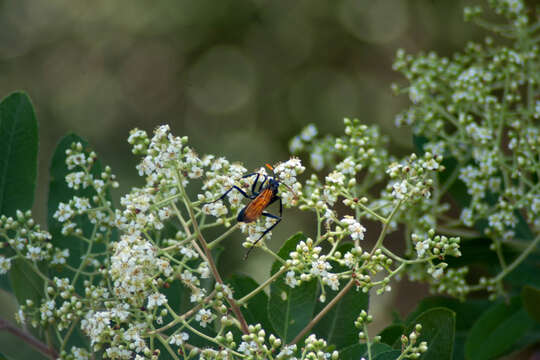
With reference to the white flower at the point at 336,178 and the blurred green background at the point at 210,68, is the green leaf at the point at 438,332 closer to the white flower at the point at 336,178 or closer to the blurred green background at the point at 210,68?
the white flower at the point at 336,178

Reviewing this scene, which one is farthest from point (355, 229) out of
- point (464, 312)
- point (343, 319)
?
point (464, 312)

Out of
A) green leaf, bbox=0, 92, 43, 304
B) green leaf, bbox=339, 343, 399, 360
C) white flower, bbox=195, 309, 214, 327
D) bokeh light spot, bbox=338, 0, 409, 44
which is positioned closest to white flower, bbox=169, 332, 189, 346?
white flower, bbox=195, 309, 214, 327

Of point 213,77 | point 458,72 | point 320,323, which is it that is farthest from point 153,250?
point 213,77

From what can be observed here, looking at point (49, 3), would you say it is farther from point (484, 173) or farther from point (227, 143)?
point (484, 173)

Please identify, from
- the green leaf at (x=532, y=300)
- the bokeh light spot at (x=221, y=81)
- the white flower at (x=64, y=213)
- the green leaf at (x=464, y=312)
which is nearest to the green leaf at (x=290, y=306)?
the white flower at (x=64, y=213)

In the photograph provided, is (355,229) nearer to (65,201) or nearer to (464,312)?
(65,201)

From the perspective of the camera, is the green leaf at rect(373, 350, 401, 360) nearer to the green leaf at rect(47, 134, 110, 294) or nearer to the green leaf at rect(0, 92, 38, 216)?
the green leaf at rect(47, 134, 110, 294)
